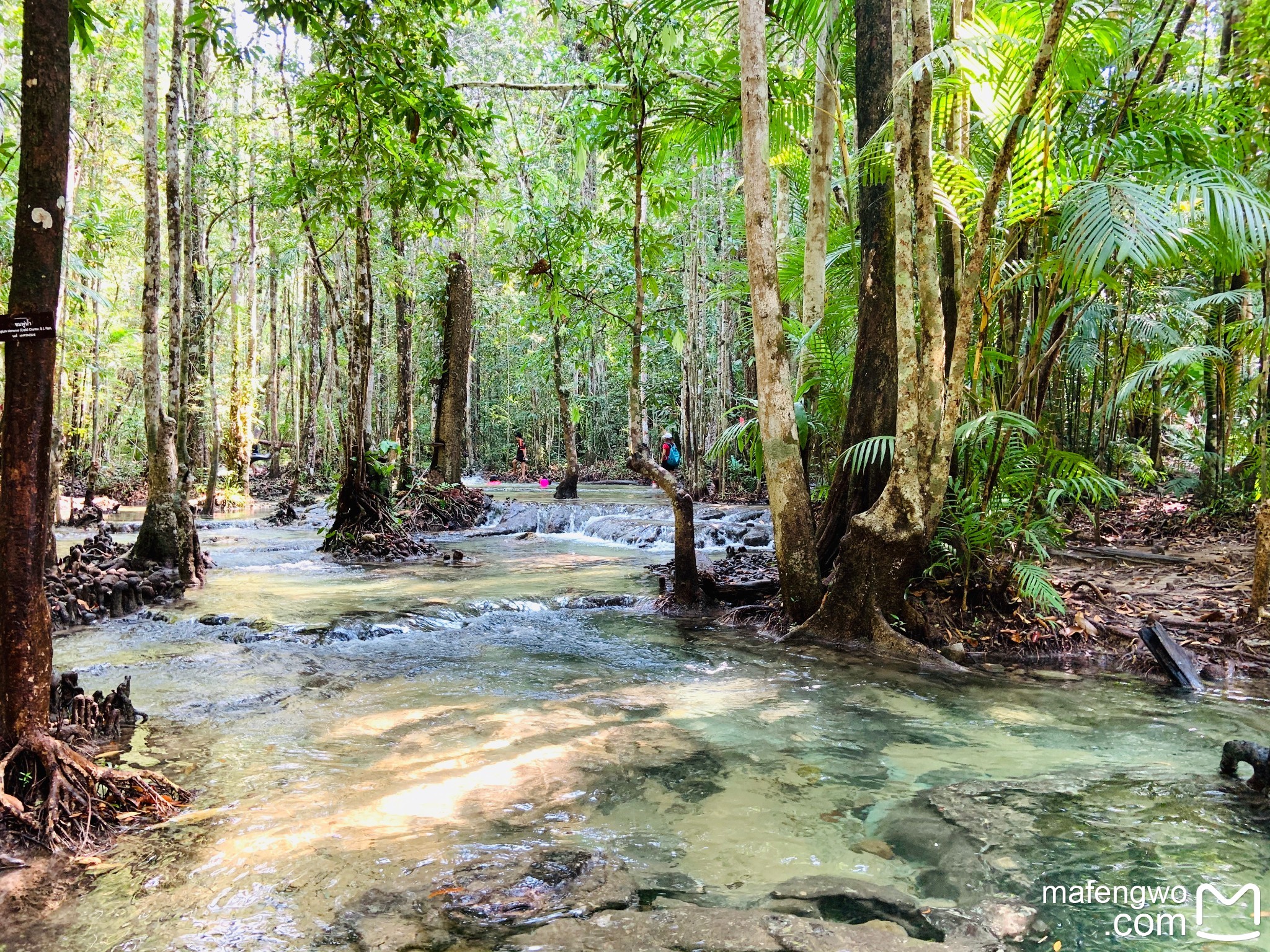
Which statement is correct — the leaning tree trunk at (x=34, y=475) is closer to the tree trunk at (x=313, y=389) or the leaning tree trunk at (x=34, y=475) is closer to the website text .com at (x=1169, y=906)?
the website text .com at (x=1169, y=906)

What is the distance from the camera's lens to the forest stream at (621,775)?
2.54m

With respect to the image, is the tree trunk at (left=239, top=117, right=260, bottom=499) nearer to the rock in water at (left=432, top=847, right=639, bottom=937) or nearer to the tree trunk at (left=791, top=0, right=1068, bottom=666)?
the tree trunk at (left=791, top=0, right=1068, bottom=666)

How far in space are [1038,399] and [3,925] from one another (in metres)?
6.40

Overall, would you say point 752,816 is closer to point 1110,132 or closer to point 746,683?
point 746,683

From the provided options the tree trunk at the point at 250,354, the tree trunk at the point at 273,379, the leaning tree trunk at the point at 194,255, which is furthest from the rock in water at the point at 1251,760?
the tree trunk at the point at 273,379

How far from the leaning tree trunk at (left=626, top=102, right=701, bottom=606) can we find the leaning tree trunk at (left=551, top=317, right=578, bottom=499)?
25.5ft

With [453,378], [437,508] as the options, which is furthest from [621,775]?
[453,378]

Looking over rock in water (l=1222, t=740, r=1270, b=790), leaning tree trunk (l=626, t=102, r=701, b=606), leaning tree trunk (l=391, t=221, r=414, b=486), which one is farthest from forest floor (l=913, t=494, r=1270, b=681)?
leaning tree trunk (l=391, t=221, r=414, b=486)

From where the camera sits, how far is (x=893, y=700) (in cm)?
462

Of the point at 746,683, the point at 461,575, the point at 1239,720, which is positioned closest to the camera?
the point at 1239,720

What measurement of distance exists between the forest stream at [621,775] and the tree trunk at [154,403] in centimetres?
148

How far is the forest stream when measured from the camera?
2.54 metres

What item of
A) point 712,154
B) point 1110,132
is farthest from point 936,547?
point 712,154

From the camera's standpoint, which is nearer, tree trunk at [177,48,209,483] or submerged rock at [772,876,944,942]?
submerged rock at [772,876,944,942]
